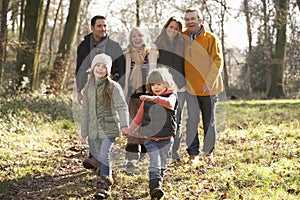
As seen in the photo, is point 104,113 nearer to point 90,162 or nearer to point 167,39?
point 90,162

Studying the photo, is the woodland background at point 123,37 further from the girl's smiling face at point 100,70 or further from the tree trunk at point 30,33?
the girl's smiling face at point 100,70

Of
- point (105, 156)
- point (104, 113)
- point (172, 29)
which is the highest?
point (172, 29)

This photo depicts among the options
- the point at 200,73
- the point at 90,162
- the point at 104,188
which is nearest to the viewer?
the point at 104,188

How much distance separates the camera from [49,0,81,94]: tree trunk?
1548cm

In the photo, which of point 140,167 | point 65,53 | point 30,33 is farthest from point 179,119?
point 65,53

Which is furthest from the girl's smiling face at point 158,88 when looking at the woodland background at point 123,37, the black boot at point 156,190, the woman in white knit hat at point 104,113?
the woodland background at point 123,37

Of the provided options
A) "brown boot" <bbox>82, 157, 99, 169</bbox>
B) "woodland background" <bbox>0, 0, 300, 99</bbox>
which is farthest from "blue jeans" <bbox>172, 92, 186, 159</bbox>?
"woodland background" <bbox>0, 0, 300, 99</bbox>

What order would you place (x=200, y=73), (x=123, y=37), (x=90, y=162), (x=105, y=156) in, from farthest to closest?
(x=123, y=37)
(x=200, y=73)
(x=90, y=162)
(x=105, y=156)

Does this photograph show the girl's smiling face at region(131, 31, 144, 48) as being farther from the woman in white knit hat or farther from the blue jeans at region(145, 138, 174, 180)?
the blue jeans at region(145, 138, 174, 180)

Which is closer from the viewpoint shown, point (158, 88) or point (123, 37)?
point (158, 88)

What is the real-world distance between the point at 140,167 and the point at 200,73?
185 cm

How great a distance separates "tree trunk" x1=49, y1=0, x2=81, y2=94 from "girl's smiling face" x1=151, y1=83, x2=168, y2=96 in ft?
34.6

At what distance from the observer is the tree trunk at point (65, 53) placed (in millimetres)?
15484

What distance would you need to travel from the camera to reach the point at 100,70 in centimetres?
527
